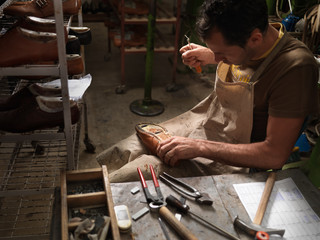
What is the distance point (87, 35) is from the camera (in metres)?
2.24

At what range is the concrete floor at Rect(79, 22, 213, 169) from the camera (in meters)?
3.30

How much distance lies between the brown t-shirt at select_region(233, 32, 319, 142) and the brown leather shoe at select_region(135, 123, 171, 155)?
1.78 feet

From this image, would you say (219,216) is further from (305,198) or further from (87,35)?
(87,35)

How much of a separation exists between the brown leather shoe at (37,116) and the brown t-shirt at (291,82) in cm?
99

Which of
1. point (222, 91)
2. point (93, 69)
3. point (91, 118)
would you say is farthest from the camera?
point (93, 69)

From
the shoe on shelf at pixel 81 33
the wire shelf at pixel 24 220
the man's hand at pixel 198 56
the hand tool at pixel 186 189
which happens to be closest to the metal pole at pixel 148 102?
the shoe on shelf at pixel 81 33

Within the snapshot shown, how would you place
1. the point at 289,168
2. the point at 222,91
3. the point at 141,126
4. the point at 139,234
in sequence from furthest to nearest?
the point at 141,126
the point at 222,91
the point at 289,168
the point at 139,234

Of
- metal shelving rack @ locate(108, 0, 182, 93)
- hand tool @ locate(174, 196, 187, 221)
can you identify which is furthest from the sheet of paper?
metal shelving rack @ locate(108, 0, 182, 93)

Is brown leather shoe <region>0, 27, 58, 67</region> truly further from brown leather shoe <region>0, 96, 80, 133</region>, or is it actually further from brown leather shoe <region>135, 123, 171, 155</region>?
brown leather shoe <region>135, 123, 171, 155</region>

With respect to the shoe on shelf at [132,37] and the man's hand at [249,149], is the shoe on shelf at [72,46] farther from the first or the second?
the shoe on shelf at [132,37]

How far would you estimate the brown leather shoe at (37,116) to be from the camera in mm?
1653

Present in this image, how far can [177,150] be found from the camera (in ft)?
4.75

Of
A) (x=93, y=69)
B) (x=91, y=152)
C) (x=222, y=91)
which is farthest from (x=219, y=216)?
(x=93, y=69)

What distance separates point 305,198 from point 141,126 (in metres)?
0.90
